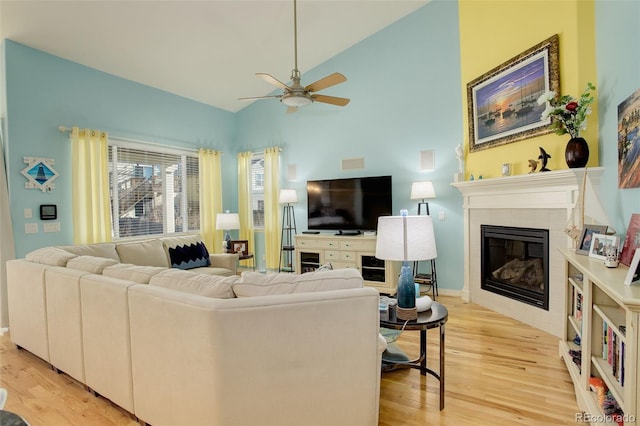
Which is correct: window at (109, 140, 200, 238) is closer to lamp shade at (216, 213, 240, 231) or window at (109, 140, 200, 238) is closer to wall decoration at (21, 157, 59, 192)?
lamp shade at (216, 213, 240, 231)

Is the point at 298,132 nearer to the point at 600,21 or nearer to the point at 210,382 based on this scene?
the point at 600,21

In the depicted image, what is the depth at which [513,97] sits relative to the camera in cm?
354

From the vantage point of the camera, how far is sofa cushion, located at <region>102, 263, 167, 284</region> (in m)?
1.98

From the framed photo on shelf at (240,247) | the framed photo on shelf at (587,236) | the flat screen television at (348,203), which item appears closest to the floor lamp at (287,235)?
the flat screen television at (348,203)

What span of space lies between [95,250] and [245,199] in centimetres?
304

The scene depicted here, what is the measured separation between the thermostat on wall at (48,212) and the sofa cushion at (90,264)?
6.21ft

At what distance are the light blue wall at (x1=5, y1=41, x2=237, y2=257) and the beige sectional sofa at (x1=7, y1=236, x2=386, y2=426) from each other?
254cm

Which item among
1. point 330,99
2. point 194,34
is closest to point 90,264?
point 330,99

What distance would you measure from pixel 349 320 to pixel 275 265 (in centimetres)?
443

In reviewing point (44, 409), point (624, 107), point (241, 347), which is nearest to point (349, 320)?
point (241, 347)

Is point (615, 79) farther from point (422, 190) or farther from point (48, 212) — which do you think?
point (48, 212)

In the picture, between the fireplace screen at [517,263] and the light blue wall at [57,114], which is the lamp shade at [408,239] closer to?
the fireplace screen at [517,263]

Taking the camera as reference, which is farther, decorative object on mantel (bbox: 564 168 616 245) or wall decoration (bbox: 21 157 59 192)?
wall decoration (bbox: 21 157 59 192)
